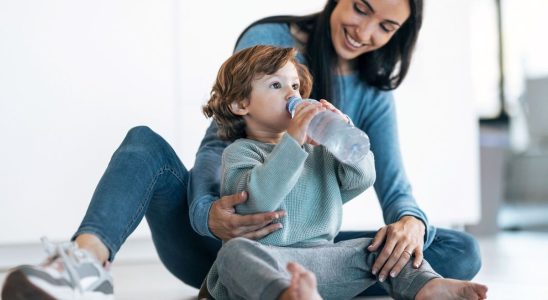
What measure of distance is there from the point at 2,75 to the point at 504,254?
1782mm

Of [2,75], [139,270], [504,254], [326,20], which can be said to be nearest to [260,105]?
[326,20]

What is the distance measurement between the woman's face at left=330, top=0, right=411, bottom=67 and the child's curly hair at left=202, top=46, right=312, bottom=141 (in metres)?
0.25

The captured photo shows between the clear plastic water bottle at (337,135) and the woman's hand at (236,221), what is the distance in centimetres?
14

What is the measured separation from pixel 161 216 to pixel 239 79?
31cm

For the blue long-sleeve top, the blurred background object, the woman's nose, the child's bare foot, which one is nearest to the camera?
Answer: the child's bare foot

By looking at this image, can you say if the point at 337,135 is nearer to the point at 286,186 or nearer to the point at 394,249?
the point at 286,186

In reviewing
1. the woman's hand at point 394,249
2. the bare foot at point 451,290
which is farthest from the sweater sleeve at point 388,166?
the bare foot at point 451,290

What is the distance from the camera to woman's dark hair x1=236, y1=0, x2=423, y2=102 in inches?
61.9

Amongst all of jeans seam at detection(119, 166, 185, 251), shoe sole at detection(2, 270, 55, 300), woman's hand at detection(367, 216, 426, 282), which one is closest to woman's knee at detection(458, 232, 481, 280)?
woman's hand at detection(367, 216, 426, 282)

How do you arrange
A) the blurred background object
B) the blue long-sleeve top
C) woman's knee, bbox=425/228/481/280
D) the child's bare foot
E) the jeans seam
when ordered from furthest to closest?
the blurred background object < woman's knee, bbox=425/228/481/280 < the blue long-sleeve top < the jeans seam < the child's bare foot

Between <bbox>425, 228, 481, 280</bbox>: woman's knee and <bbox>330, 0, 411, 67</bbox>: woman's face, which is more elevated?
<bbox>330, 0, 411, 67</bbox>: woman's face

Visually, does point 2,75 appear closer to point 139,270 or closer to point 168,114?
point 168,114

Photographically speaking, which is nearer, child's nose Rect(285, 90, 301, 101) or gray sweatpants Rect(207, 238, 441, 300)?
gray sweatpants Rect(207, 238, 441, 300)

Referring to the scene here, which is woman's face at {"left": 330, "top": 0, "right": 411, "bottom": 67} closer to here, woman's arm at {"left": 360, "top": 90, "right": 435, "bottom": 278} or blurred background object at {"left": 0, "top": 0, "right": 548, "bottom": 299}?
woman's arm at {"left": 360, "top": 90, "right": 435, "bottom": 278}
